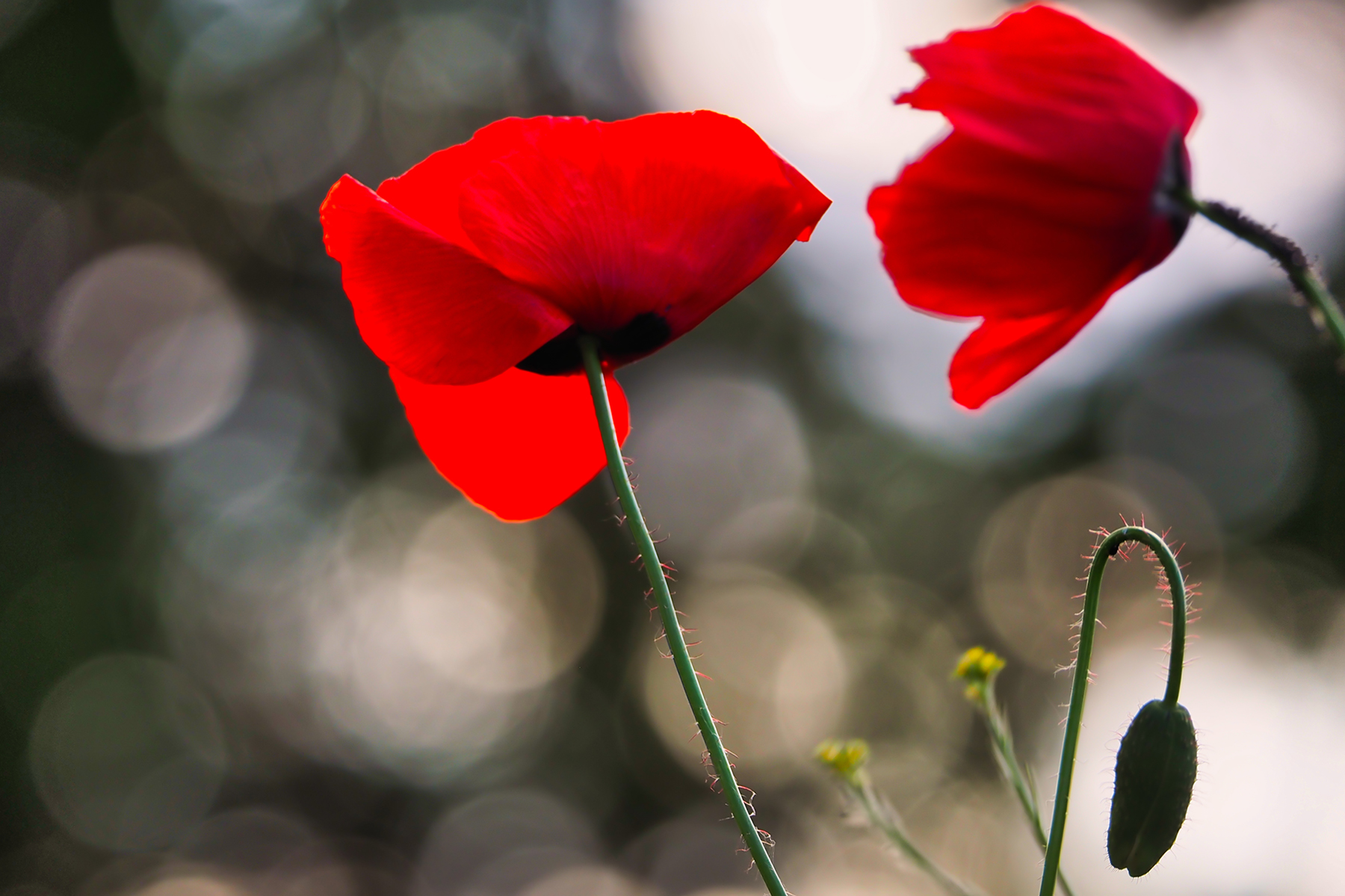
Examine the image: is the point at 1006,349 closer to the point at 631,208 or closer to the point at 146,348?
the point at 631,208

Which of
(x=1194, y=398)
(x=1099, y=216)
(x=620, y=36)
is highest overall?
(x=1099, y=216)

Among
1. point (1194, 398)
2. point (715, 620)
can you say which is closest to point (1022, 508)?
point (1194, 398)

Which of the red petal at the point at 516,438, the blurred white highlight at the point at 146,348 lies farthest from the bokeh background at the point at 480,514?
the red petal at the point at 516,438

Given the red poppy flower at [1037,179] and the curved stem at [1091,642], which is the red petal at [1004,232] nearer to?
the red poppy flower at [1037,179]

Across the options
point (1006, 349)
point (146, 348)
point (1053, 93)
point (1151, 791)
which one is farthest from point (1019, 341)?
point (146, 348)

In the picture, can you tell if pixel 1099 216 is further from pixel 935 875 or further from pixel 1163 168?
pixel 935 875

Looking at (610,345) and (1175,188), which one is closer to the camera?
(1175,188)
